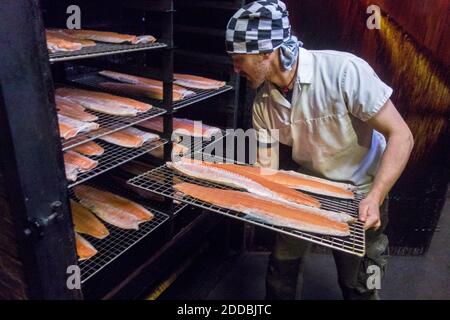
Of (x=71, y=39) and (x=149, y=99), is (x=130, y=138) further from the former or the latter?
(x=71, y=39)

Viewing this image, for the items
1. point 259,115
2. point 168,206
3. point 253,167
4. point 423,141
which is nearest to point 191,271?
point 168,206

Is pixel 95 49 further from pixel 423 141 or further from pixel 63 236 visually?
pixel 423 141

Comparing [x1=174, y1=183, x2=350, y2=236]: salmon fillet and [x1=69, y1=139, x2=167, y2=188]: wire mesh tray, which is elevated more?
[x1=69, y1=139, x2=167, y2=188]: wire mesh tray

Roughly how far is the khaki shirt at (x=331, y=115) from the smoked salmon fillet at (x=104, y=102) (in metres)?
0.82

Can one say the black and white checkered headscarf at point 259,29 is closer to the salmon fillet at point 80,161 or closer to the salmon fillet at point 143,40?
the salmon fillet at point 143,40

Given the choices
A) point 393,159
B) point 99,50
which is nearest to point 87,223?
point 99,50

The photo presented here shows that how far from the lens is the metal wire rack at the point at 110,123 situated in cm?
185

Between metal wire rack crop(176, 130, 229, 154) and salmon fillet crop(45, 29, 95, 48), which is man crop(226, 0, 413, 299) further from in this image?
salmon fillet crop(45, 29, 95, 48)

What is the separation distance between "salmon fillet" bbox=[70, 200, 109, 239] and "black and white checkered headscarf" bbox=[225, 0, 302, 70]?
4.41ft

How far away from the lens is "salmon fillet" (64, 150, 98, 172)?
6.25 ft

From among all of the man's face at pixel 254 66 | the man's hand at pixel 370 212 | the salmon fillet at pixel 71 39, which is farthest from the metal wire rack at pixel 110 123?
the man's hand at pixel 370 212

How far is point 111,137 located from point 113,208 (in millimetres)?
490

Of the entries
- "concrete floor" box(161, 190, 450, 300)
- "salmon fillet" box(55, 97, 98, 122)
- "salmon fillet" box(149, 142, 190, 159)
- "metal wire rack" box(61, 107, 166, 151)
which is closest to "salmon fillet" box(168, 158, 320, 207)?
"salmon fillet" box(149, 142, 190, 159)

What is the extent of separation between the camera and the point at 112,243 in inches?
87.4
